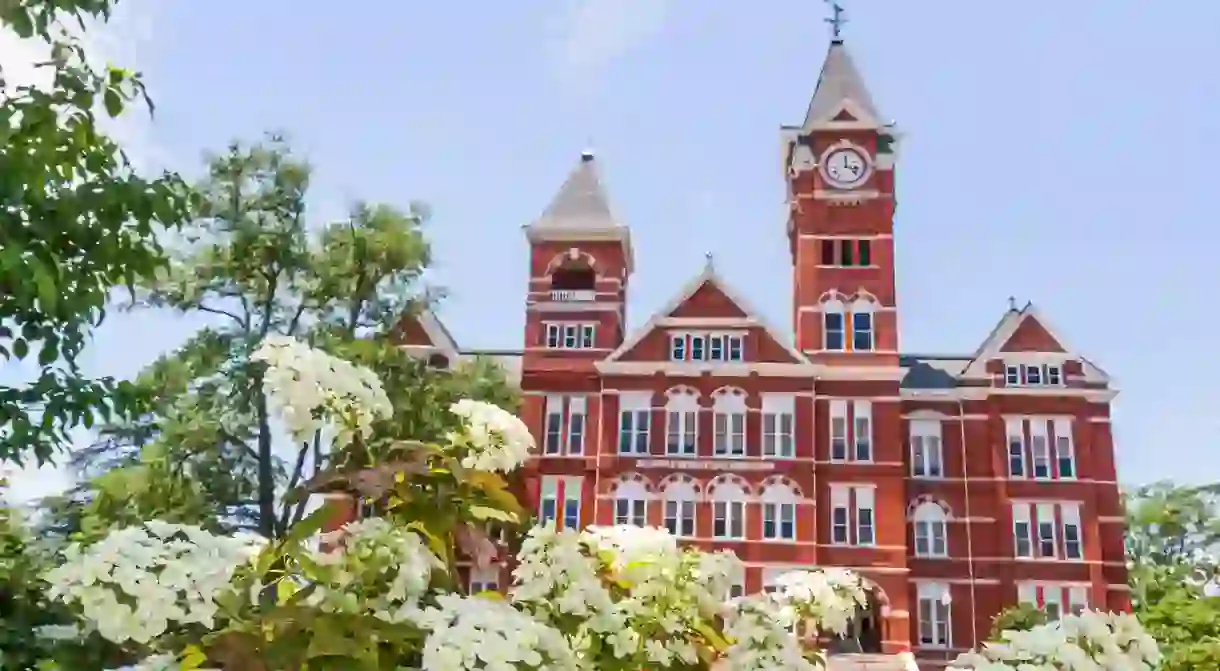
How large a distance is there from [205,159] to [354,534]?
21355 mm

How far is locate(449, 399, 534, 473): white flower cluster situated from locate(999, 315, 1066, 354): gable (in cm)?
3184

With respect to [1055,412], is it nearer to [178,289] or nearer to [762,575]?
[762,575]

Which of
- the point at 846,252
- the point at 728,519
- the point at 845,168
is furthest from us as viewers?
the point at 845,168

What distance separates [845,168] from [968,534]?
12428 mm

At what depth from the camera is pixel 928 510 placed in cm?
3588

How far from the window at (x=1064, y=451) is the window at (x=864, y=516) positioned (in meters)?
5.95

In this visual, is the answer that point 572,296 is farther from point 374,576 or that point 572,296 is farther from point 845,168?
point 374,576

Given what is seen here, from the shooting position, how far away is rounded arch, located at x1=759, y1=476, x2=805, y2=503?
34.6m

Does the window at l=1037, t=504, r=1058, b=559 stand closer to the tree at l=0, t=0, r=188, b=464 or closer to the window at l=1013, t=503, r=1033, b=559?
the window at l=1013, t=503, r=1033, b=559

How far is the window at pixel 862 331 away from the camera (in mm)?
36281

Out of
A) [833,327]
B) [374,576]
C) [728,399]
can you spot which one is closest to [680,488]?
[728,399]

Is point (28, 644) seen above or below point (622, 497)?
below

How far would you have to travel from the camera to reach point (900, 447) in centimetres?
3528

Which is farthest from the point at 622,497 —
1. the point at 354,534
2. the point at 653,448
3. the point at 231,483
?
the point at 354,534
